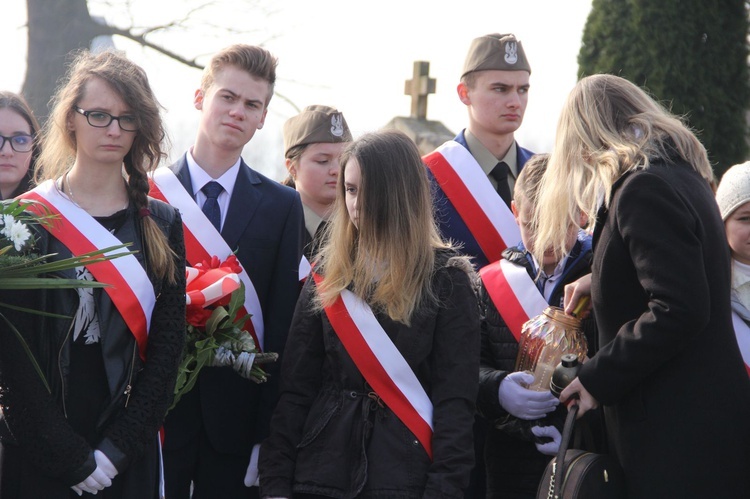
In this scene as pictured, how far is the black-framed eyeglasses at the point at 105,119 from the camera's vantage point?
3385 millimetres

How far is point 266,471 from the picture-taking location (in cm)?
333

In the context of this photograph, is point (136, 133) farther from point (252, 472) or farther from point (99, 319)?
point (252, 472)

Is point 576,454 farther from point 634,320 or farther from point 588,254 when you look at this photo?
point 588,254

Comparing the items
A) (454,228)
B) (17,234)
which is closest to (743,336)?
(454,228)

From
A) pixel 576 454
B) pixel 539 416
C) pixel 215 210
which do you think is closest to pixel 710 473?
pixel 576 454

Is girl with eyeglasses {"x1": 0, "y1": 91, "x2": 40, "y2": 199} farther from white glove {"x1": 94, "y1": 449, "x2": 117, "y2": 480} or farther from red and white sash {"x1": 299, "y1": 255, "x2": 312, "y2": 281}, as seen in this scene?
white glove {"x1": 94, "y1": 449, "x2": 117, "y2": 480}

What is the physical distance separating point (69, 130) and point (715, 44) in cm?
827

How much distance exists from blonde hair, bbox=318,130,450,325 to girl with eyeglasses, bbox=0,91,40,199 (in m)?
1.54

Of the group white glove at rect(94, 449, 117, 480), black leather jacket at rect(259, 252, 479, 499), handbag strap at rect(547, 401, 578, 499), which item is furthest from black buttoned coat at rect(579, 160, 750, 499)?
white glove at rect(94, 449, 117, 480)

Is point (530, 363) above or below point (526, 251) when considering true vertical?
below

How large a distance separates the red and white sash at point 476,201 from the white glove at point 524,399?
3.30 feet

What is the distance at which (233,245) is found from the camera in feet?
13.1

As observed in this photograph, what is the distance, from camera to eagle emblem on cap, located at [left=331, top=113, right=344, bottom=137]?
5.01 meters

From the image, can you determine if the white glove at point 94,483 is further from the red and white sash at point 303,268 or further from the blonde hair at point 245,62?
the blonde hair at point 245,62
